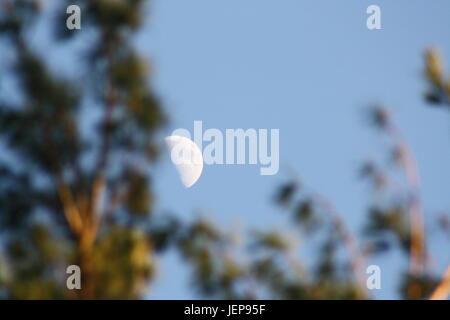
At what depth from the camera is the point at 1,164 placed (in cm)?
224

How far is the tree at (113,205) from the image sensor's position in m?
2.01

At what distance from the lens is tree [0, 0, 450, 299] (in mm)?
2012

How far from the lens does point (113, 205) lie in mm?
2086

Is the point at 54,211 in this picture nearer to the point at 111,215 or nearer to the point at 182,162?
the point at 111,215

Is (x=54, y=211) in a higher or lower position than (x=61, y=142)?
lower

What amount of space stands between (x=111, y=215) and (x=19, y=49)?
602 millimetres

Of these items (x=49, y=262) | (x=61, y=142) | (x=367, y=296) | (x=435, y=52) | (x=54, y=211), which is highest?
(x=435, y=52)

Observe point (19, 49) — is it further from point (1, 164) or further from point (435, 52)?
point (435, 52)

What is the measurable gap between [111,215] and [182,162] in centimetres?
26

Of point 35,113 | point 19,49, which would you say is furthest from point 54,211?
point 19,49
